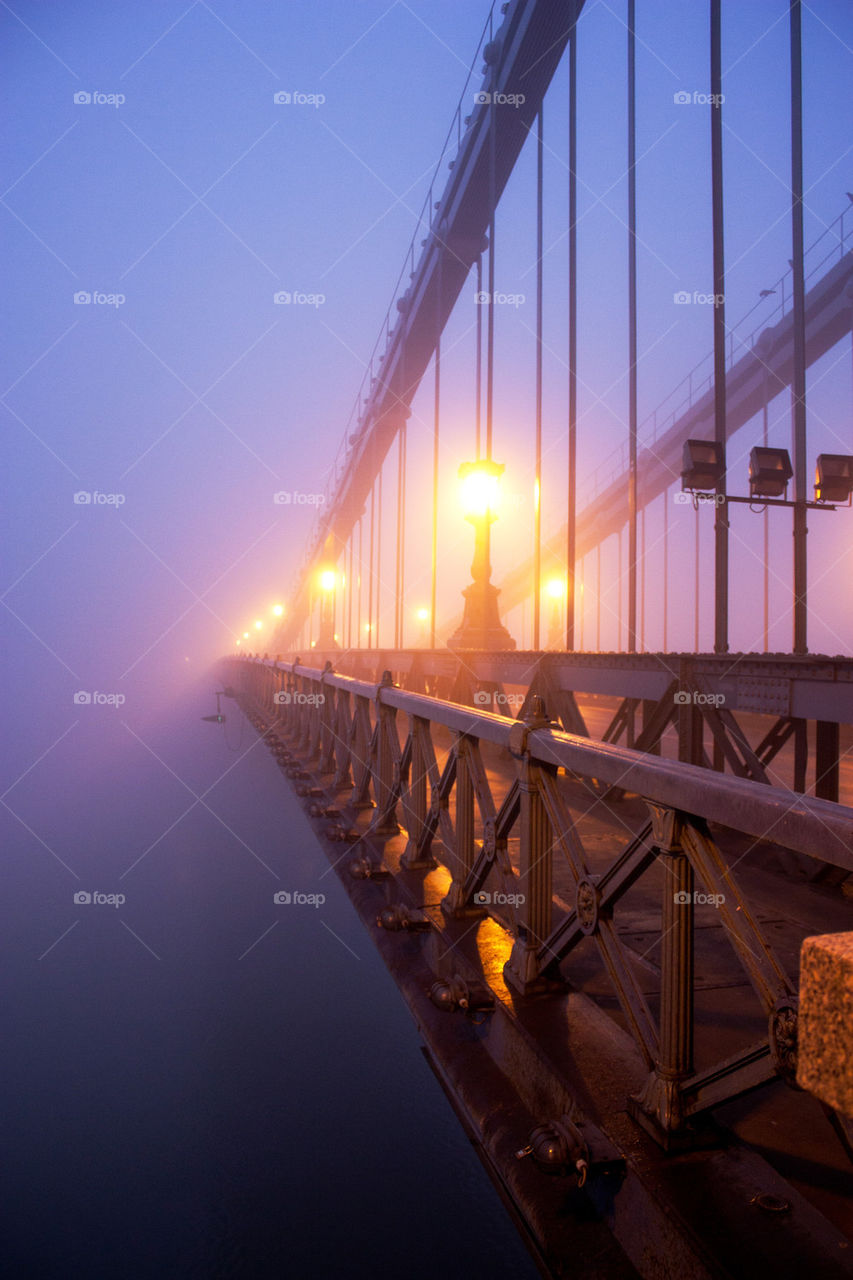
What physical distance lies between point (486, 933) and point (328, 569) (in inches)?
913

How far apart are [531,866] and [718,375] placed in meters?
9.25

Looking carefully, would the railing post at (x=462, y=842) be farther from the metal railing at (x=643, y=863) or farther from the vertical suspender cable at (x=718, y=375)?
the vertical suspender cable at (x=718, y=375)

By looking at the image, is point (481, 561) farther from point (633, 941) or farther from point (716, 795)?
point (716, 795)

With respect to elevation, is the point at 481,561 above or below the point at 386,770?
above

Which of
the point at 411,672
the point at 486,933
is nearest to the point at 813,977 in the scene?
the point at 486,933

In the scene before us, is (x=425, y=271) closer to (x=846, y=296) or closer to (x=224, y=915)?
(x=846, y=296)

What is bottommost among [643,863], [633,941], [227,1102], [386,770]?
[227,1102]

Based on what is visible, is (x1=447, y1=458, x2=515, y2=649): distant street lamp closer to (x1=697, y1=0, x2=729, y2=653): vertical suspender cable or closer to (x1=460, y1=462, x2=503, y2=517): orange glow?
(x1=460, y1=462, x2=503, y2=517): orange glow

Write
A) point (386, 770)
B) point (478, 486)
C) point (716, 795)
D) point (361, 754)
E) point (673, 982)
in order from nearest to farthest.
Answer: point (716, 795), point (673, 982), point (386, 770), point (361, 754), point (478, 486)

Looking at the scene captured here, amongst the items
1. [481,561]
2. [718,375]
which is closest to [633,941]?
[481,561]

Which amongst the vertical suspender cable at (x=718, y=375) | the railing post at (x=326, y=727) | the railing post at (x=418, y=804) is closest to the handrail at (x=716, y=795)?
the railing post at (x=418, y=804)

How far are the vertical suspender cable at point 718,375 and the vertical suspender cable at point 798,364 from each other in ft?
2.92

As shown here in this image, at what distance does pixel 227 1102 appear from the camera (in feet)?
11.7

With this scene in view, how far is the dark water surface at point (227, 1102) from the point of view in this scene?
2.55 meters
